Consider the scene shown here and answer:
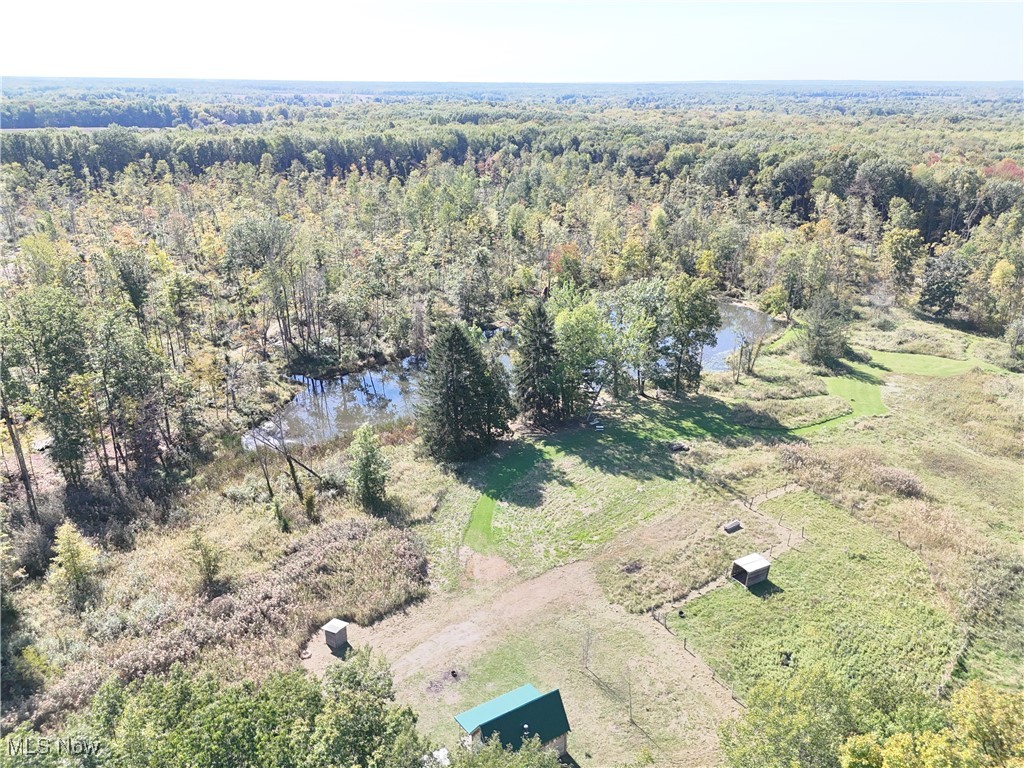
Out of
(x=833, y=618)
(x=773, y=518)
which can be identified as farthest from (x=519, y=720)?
(x=773, y=518)

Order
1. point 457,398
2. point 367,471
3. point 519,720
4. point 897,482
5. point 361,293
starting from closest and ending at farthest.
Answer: point 519,720 → point 367,471 → point 897,482 → point 457,398 → point 361,293

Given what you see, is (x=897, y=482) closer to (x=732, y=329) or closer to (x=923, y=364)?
(x=923, y=364)

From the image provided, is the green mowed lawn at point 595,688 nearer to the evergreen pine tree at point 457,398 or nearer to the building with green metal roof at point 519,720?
the building with green metal roof at point 519,720

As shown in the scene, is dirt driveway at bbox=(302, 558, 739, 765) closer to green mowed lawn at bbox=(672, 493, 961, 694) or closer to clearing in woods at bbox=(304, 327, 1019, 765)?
clearing in woods at bbox=(304, 327, 1019, 765)

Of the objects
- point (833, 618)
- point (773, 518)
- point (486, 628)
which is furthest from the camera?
point (773, 518)

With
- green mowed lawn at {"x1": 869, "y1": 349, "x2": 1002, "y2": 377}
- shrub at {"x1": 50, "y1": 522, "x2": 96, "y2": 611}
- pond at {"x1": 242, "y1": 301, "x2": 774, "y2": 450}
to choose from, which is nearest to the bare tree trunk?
shrub at {"x1": 50, "y1": 522, "x2": 96, "y2": 611}

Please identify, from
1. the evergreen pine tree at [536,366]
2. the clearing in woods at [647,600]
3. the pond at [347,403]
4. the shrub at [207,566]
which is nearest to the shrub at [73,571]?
the shrub at [207,566]

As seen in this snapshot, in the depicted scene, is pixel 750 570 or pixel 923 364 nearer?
pixel 750 570
